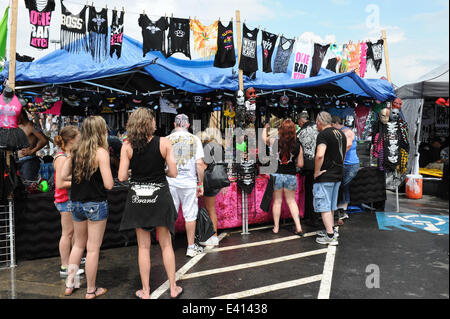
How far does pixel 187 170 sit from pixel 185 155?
19cm

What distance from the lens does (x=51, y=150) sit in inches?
352

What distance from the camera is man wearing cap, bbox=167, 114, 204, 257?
4.07 m

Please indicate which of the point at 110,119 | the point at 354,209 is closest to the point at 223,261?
the point at 354,209

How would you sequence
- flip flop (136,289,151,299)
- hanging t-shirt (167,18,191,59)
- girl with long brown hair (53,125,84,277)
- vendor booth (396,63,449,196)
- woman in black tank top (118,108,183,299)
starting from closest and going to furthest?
woman in black tank top (118,108,183,299)
flip flop (136,289,151,299)
girl with long brown hair (53,125,84,277)
hanging t-shirt (167,18,191,59)
vendor booth (396,63,449,196)

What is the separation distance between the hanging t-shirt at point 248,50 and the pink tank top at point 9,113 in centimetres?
353

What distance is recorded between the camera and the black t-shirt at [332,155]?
455cm

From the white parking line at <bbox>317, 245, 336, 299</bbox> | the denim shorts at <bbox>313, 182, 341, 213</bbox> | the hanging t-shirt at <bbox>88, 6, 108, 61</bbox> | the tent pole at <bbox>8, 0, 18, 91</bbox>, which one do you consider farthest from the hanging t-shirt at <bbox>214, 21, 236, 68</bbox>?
the white parking line at <bbox>317, 245, 336, 299</bbox>

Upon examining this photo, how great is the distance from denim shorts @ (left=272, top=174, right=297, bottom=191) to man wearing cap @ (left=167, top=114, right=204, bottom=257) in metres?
1.40

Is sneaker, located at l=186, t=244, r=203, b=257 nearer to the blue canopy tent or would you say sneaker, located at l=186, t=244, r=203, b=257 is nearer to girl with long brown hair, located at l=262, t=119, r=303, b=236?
girl with long brown hair, located at l=262, t=119, r=303, b=236

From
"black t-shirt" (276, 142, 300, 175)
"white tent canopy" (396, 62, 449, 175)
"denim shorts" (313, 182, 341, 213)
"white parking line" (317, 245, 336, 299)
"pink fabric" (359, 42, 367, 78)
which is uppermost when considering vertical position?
"pink fabric" (359, 42, 367, 78)

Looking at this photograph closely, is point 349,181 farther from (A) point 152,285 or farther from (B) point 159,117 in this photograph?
(B) point 159,117

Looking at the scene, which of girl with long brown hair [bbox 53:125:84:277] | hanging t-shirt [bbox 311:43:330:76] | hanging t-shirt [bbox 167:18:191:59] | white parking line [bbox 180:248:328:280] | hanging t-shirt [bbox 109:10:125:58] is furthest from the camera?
hanging t-shirt [bbox 311:43:330:76]

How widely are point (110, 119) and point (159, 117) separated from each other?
1236 mm

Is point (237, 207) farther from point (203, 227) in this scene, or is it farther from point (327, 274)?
point (327, 274)
